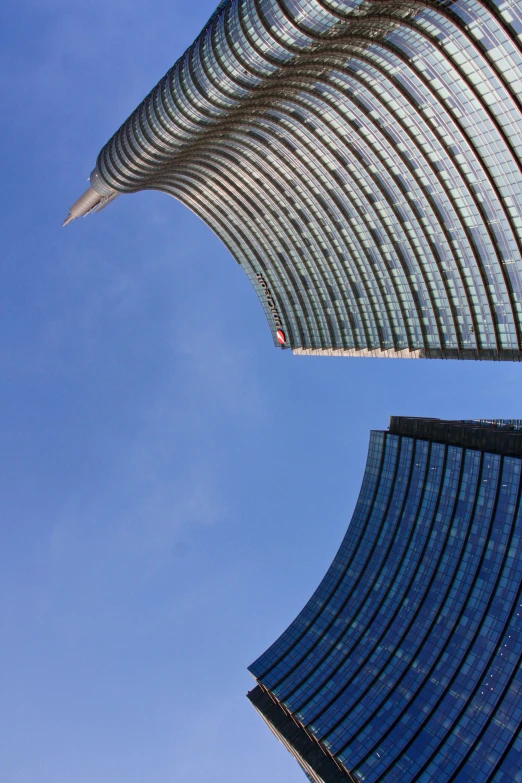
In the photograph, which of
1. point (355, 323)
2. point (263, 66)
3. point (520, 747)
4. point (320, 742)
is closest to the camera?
point (520, 747)

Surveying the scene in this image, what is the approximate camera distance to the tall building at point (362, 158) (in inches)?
2771

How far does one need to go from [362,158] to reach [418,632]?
80.5 m

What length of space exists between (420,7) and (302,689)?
10630 centimetres

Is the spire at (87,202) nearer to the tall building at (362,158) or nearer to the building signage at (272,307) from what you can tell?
the tall building at (362,158)

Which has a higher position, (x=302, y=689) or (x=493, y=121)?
(x=493, y=121)

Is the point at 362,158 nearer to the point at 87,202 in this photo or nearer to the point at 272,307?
the point at 272,307

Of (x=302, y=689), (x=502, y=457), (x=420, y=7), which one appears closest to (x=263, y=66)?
(x=420, y=7)

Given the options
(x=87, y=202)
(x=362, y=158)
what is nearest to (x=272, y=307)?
(x=362, y=158)

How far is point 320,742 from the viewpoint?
88062 millimetres

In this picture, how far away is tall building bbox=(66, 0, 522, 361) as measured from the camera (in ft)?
231

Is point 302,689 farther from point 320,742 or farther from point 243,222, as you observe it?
point 243,222

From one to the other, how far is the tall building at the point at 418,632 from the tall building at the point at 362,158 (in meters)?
21.2

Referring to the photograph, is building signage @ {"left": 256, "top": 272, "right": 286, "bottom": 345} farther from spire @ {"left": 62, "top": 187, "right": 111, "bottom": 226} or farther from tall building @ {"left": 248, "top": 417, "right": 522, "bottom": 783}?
spire @ {"left": 62, "top": 187, "right": 111, "bottom": 226}

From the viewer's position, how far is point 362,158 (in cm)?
9756
